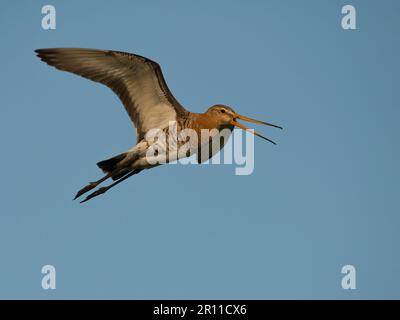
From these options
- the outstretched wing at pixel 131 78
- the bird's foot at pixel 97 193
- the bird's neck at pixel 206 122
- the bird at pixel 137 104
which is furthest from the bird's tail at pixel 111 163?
the bird's neck at pixel 206 122

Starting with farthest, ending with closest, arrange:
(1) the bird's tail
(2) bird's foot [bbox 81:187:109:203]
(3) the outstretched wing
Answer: (2) bird's foot [bbox 81:187:109:203] < (1) the bird's tail < (3) the outstretched wing

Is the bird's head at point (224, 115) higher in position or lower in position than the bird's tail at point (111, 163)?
higher

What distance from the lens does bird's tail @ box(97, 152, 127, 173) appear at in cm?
1066

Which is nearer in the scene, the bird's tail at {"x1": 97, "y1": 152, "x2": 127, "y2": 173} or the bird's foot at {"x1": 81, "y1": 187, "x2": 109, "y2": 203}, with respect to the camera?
the bird's tail at {"x1": 97, "y1": 152, "x2": 127, "y2": 173}

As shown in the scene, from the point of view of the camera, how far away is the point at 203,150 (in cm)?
1063

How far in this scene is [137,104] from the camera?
1102 cm

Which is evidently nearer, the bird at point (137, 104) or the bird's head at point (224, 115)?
the bird at point (137, 104)

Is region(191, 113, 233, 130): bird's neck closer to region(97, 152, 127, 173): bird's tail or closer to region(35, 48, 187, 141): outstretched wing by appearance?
region(35, 48, 187, 141): outstretched wing

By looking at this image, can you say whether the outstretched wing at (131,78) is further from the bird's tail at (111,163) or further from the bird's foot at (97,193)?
the bird's foot at (97,193)

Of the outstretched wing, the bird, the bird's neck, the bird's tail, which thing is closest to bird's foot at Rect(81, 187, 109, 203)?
the bird

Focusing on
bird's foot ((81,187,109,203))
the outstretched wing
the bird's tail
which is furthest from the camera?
bird's foot ((81,187,109,203))

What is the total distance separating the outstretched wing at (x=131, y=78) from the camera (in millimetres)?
10328

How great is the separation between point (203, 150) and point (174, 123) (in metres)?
0.66
